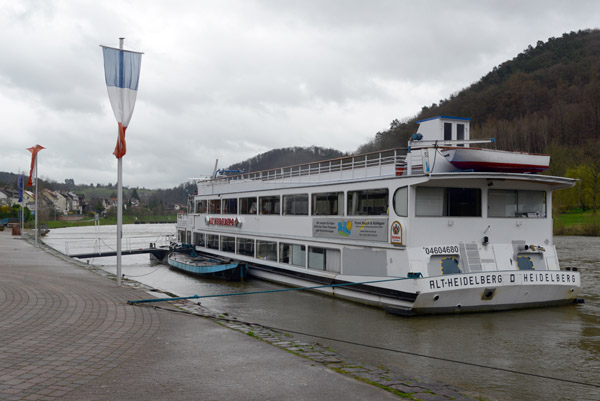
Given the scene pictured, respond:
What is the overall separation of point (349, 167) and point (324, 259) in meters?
3.76

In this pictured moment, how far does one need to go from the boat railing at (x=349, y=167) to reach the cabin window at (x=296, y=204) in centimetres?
111

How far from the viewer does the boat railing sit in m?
16.6

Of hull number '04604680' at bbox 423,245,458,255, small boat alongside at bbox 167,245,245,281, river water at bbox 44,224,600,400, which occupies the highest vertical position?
hull number '04604680' at bbox 423,245,458,255

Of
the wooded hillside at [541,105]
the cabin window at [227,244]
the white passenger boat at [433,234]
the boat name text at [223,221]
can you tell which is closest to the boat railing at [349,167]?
the white passenger boat at [433,234]

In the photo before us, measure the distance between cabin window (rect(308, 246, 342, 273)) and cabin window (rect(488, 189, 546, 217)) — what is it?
575cm

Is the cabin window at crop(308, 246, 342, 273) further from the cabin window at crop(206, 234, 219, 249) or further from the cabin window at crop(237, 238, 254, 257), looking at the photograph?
the cabin window at crop(206, 234, 219, 249)

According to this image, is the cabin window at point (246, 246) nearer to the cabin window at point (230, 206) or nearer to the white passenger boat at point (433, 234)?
the cabin window at point (230, 206)

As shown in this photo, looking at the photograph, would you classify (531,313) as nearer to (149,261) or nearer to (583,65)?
(149,261)

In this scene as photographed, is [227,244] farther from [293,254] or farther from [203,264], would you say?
[293,254]

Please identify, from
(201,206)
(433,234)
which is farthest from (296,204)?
(201,206)

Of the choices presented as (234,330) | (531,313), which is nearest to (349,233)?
(531,313)

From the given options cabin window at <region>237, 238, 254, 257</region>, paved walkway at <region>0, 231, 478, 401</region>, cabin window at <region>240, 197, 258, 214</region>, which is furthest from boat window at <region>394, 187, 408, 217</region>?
cabin window at <region>237, 238, 254, 257</region>

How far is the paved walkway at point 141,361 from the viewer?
581cm

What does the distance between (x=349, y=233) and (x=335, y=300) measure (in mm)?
2530
